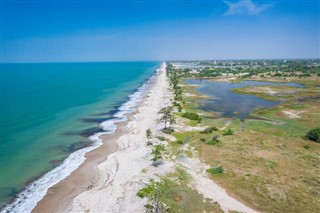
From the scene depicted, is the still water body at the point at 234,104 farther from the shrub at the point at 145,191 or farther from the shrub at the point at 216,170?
the shrub at the point at 145,191

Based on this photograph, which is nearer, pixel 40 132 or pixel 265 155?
pixel 265 155

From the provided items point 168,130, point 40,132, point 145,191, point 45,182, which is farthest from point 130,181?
point 40,132

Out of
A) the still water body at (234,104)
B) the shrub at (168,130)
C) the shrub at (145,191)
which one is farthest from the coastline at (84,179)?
the still water body at (234,104)

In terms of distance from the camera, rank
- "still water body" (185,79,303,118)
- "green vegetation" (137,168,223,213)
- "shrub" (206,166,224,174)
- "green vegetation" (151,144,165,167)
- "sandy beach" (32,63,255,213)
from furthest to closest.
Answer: "still water body" (185,79,303,118) < "green vegetation" (151,144,165,167) < "shrub" (206,166,224,174) < "sandy beach" (32,63,255,213) < "green vegetation" (137,168,223,213)

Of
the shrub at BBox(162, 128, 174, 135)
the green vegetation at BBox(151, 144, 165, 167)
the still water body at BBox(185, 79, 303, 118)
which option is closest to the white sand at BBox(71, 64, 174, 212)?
the green vegetation at BBox(151, 144, 165, 167)

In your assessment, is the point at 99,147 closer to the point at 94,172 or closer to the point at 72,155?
the point at 72,155

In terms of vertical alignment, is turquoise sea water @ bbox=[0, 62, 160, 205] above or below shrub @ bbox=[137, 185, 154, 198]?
below

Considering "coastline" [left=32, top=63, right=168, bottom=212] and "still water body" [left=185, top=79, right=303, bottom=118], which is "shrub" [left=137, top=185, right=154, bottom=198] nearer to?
"coastline" [left=32, top=63, right=168, bottom=212]

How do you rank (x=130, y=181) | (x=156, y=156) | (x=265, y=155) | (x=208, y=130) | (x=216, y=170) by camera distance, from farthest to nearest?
(x=208, y=130)
(x=265, y=155)
(x=156, y=156)
(x=216, y=170)
(x=130, y=181)

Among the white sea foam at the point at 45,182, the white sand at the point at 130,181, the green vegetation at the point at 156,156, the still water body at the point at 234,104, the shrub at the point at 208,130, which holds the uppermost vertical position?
the green vegetation at the point at 156,156

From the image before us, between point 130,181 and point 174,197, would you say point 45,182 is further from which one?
point 174,197

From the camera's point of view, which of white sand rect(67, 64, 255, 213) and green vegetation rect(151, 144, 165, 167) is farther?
green vegetation rect(151, 144, 165, 167)
